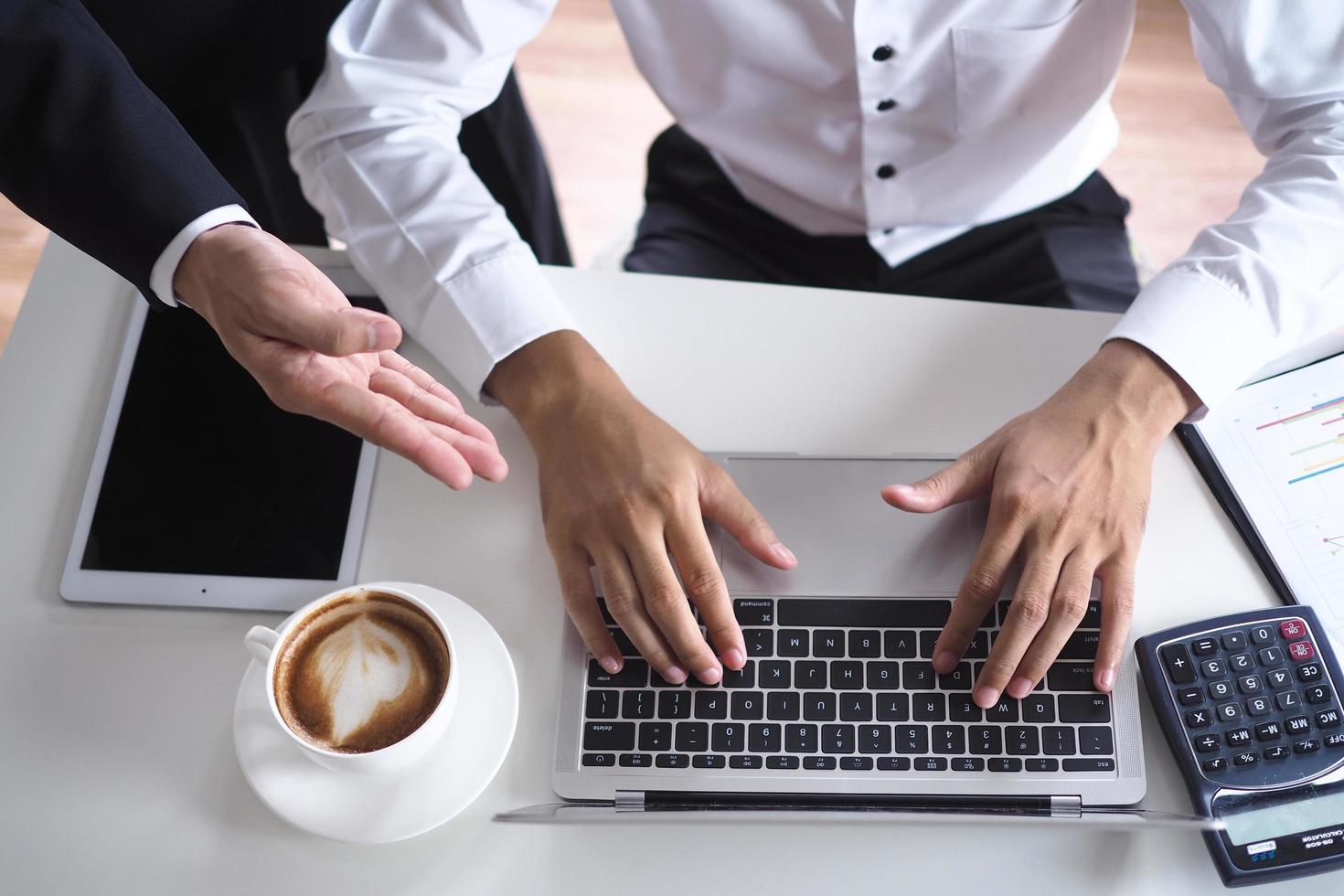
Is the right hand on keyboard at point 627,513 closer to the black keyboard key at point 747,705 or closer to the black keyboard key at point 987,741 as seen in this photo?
the black keyboard key at point 747,705

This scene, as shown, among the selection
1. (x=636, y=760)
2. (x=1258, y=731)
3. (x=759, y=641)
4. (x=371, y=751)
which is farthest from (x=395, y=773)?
(x=1258, y=731)

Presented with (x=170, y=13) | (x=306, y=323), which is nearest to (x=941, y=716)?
(x=306, y=323)

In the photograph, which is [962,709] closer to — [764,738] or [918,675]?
[918,675]

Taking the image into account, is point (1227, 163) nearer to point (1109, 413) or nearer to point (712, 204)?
point (712, 204)

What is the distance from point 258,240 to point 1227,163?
6.31ft

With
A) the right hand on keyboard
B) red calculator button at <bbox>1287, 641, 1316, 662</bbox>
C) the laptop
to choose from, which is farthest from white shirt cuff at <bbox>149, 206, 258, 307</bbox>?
red calculator button at <bbox>1287, 641, 1316, 662</bbox>

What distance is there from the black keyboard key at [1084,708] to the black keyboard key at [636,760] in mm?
267

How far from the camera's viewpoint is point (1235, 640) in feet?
2.27

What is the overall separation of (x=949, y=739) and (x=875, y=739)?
5 cm

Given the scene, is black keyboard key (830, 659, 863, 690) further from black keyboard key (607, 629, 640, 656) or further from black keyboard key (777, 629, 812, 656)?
black keyboard key (607, 629, 640, 656)

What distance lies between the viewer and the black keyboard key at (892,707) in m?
0.69

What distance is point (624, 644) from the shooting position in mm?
729

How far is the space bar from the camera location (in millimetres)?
717

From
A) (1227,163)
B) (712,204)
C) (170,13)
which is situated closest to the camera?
(170,13)
